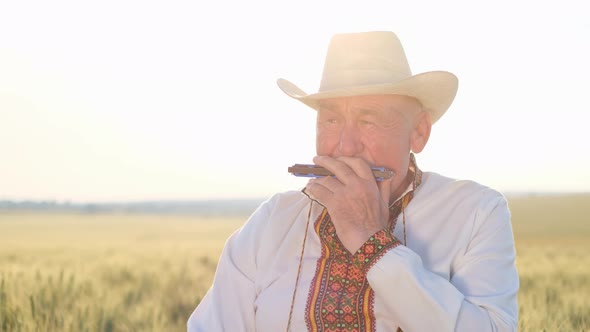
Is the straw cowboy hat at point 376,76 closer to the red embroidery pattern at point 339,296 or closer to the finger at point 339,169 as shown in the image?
the finger at point 339,169

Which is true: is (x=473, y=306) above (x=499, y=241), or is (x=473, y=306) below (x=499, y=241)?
below

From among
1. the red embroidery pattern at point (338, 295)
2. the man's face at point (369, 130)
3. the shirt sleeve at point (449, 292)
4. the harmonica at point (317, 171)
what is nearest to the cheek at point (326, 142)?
the man's face at point (369, 130)

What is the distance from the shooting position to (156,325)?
16.5 ft

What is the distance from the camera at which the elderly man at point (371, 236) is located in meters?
2.88

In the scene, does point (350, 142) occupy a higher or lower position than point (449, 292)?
higher

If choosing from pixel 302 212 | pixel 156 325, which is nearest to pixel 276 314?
pixel 302 212

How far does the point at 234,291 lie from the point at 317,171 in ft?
2.36

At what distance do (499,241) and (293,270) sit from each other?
34.4 inches

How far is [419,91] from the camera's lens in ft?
10.7

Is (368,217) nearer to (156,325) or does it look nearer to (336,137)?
(336,137)

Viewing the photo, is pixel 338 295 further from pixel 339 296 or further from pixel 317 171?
pixel 317 171

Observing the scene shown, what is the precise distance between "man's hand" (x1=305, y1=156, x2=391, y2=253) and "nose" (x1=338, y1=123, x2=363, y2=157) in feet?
0.21

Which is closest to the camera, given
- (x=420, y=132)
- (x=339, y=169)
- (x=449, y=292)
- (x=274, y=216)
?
(x=449, y=292)

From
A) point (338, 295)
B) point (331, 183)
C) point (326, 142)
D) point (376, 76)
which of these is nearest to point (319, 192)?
point (331, 183)
